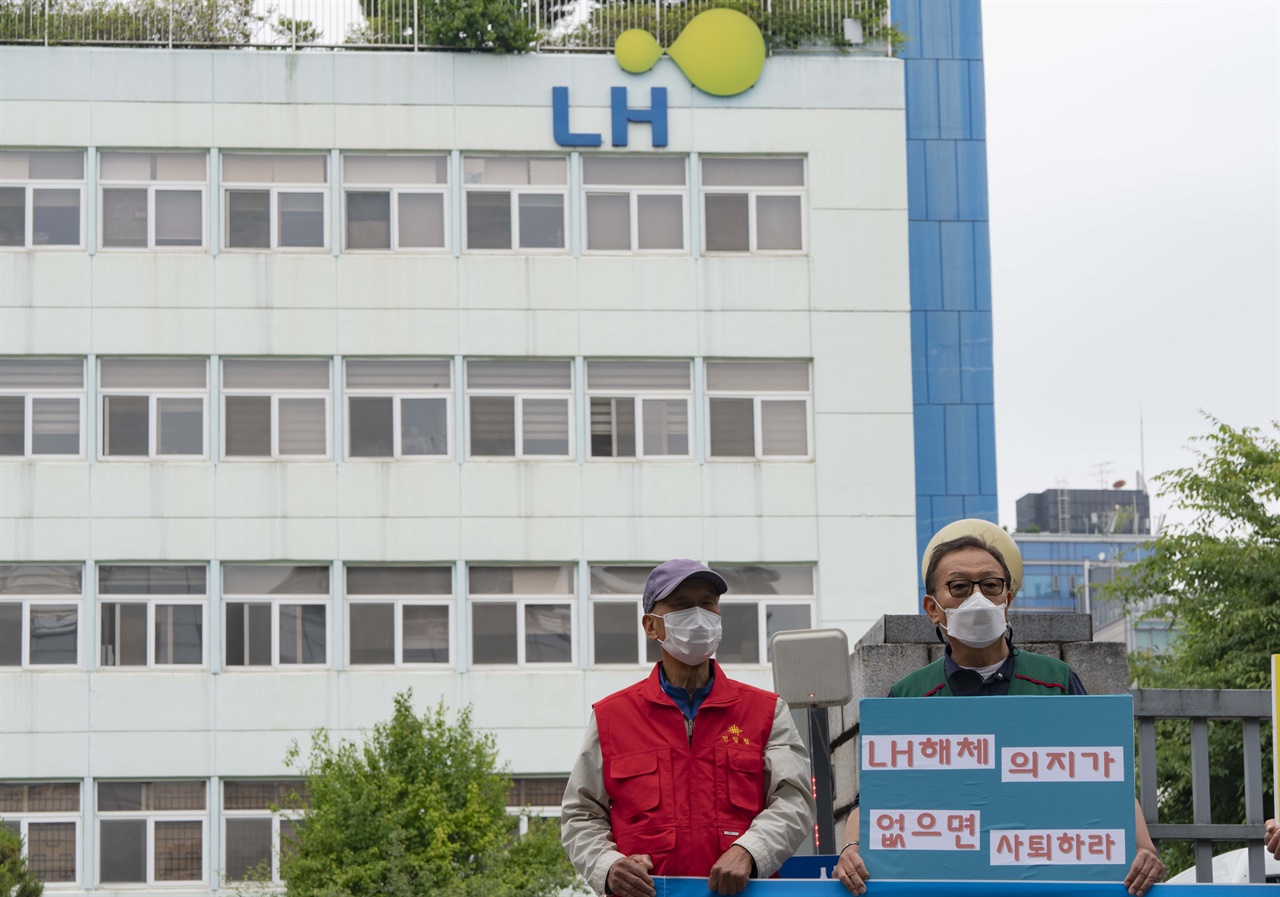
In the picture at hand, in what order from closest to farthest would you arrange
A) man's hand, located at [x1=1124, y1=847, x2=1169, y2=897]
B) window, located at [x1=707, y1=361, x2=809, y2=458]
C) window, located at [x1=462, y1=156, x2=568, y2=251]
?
man's hand, located at [x1=1124, y1=847, x2=1169, y2=897], window, located at [x1=707, y1=361, x2=809, y2=458], window, located at [x1=462, y1=156, x2=568, y2=251]

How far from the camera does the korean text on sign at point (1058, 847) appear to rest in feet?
16.0

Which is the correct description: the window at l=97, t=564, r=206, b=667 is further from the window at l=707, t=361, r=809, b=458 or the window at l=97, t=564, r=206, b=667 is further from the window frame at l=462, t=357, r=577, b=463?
the window at l=707, t=361, r=809, b=458

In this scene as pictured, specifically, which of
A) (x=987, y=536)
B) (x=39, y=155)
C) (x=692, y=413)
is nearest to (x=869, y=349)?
(x=692, y=413)

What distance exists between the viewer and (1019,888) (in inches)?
191

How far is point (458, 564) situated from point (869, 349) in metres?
7.11

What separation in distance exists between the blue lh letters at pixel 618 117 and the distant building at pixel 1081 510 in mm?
104829

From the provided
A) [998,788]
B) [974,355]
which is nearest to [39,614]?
[974,355]

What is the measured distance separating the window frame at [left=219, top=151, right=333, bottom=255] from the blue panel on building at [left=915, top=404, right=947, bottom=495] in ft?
34.0

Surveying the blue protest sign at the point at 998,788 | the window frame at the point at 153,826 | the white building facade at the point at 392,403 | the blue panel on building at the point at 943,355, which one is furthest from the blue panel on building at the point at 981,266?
the blue protest sign at the point at 998,788

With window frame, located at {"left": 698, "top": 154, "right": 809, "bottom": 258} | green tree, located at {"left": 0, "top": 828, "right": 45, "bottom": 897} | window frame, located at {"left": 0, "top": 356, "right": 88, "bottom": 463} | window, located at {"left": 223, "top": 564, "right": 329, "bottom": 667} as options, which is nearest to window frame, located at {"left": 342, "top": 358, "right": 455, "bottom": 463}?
window, located at {"left": 223, "top": 564, "right": 329, "bottom": 667}

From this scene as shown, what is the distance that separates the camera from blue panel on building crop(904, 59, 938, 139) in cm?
3322

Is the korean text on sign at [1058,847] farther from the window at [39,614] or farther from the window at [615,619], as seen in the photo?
the window at [39,614]

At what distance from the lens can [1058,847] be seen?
4.89m

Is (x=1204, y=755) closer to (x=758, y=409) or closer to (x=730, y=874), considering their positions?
(x=730, y=874)
